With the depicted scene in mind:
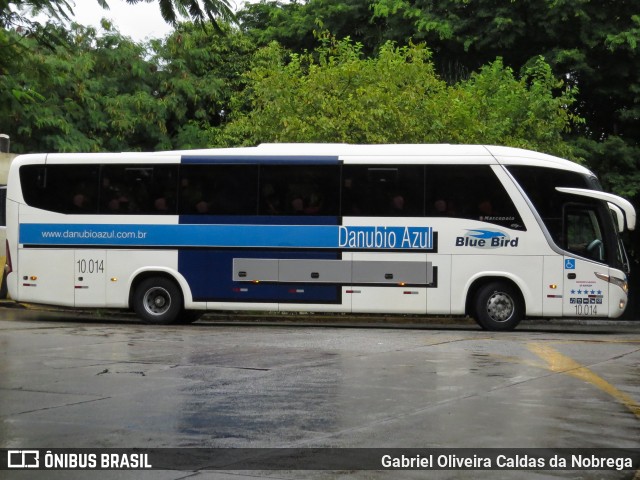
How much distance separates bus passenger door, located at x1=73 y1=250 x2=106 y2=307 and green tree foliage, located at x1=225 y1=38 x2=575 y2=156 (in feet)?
26.3

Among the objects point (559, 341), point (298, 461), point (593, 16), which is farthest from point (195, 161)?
point (593, 16)

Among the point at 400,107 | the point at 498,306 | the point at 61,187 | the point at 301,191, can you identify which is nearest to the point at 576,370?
the point at 498,306

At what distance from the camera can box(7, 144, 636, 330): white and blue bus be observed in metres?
20.5

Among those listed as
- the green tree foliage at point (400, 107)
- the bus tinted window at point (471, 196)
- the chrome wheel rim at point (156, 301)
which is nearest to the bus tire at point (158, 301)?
the chrome wheel rim at point (156, 301)

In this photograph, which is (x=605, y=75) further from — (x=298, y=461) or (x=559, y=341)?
(x=298, y=461)

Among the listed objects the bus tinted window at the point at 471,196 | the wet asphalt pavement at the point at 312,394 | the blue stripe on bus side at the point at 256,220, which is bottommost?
the wet asphalt pavement at the point at 312,394

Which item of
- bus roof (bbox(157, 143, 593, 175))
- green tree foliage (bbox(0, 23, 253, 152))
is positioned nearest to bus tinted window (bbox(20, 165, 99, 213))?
bus roof (bbox(157, 143, 593, 175))

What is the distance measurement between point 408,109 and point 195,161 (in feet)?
27.7

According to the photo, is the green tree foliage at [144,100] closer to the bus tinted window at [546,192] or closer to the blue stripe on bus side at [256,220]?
the blue stripe on bus side at [256,220]

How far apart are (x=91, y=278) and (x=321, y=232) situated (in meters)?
4.52

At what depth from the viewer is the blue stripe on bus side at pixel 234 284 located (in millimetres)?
20859

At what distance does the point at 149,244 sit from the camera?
2134 cm

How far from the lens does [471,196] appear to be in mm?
20719

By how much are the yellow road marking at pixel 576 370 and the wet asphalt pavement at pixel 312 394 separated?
3 centimetres
